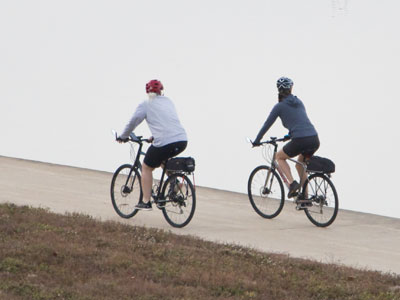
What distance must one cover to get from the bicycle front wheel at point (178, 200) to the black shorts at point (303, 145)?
1.36 metres

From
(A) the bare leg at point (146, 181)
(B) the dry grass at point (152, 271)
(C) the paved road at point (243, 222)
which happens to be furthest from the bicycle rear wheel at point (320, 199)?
(B) the dry grass at point (152, 271)

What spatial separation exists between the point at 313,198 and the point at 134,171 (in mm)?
2037

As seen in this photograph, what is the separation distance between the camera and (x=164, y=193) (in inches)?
443

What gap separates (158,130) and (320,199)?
6.61ft

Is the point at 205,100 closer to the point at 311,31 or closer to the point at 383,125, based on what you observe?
the point at 311,31

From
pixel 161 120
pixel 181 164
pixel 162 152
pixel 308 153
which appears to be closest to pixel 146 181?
pixel 162 152

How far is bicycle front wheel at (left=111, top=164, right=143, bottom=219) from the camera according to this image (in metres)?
11.6

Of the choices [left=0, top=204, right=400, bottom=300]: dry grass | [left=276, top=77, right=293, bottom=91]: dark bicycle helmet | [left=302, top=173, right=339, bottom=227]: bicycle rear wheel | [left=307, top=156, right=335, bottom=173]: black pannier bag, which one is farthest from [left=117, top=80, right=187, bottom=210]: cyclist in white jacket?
[left=302, top=173, right=339, bottom=227]: bicycle rear wheel

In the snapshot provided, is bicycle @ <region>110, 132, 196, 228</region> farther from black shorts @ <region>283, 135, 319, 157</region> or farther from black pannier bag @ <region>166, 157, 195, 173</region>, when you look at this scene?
black shorts @ <region>283, 135, 319, 157</region>

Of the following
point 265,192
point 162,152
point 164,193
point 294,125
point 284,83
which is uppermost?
point 284,83

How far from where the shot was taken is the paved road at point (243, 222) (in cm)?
1022

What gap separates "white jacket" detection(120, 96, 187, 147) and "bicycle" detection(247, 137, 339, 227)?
142 centimetres

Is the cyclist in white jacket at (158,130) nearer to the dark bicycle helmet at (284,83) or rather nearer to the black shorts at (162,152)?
the black shorts at (162,152)

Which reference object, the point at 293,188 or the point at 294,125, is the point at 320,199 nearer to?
the point at 293,188
